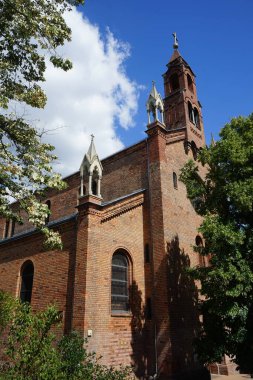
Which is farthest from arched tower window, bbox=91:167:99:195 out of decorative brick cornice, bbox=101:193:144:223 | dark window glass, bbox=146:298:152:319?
dark window glass, bbox=146:298:152:319

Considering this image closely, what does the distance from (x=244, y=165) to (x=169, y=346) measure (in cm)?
772

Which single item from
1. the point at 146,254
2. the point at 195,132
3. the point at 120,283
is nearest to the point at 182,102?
the point at 195,132

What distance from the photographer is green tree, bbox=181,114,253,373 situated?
10.4m

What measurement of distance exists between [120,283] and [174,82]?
15.4 m

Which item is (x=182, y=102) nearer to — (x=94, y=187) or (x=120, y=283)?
(x=94, y=187)

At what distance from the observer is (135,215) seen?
15.1m

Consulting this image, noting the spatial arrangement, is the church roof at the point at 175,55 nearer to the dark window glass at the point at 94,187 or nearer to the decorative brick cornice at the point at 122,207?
the decorative brick cornice at the point at 122,207

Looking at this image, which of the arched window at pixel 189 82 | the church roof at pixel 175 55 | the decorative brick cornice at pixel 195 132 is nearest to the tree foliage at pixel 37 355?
the decorative brick cornice at pixel 195 132

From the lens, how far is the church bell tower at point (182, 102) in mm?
20547

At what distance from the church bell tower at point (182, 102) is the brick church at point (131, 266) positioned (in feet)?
10.0

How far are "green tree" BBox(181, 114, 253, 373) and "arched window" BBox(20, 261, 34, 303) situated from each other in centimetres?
797

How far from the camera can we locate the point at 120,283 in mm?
13617

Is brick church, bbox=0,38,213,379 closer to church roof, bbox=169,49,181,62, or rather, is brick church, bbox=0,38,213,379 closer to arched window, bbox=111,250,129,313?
arched window, bbox=111,250,129,313

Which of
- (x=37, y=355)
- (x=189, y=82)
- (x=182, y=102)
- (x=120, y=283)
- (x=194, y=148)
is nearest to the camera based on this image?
(x=37, y=355)
